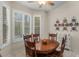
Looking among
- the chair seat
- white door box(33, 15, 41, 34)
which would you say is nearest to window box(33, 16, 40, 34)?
white door box(33, 15, 41, 34)

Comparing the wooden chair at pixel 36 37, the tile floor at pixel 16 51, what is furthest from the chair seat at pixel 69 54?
the wooden chair at pixel 36 37

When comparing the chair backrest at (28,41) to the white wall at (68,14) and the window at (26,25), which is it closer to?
the window at (26,25)

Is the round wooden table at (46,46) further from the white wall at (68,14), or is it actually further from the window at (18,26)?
the window at (18,26)

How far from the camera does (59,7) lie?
6.33ft

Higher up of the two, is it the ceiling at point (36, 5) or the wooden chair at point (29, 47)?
the ceiling at point (36, 5)

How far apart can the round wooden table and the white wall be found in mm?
208

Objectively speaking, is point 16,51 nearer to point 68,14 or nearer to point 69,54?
point 69,54

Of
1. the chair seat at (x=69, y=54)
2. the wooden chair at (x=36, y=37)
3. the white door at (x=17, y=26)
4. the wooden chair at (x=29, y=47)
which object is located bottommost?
the chair seat at (x=69, y=54)

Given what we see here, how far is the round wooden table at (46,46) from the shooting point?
1.88m

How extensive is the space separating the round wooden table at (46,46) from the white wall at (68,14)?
21 centimetres

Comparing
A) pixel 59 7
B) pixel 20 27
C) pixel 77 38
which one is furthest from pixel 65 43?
pixel 20 27

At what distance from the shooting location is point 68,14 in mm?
1918

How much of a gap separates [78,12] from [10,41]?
1255 millimetres

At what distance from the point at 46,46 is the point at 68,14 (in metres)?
0.66
